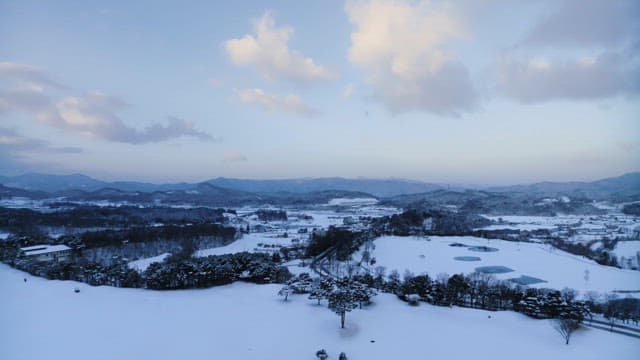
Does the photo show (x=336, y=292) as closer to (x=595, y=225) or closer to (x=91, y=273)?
(x=91, y=273)

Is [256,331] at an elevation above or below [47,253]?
above

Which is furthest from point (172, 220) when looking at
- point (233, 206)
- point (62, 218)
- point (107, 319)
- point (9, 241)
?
point (107, 319)

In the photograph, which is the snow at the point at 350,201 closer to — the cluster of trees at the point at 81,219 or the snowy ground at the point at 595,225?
the cluster of trees at the point at 81,219

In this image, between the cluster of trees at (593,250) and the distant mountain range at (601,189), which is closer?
the cluster of trees at (593,250)

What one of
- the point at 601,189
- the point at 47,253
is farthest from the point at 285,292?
the point at 601,189

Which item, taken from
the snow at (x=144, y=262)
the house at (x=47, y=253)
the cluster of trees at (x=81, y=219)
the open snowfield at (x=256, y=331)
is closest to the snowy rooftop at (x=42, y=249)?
the house at (x=47, y=253)

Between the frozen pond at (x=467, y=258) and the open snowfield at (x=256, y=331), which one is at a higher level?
the open snowfield at (x=256, y=331)
